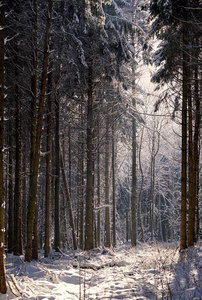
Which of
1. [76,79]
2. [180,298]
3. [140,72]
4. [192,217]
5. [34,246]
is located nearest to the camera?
[180,298]

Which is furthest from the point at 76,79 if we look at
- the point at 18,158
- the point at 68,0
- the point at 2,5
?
the point at 2,5

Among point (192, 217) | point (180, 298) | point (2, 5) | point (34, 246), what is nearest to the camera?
point (180, 298)

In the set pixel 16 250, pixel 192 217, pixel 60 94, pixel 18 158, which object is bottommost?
pixel 16 250

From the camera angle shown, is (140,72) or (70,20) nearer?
(70,20)

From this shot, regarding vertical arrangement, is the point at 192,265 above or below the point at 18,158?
below

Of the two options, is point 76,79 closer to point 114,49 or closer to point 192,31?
point 114,49

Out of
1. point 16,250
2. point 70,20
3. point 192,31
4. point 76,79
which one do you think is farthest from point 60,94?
point 16,250

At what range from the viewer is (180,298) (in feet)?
14.3

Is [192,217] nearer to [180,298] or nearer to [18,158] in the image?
[180,298]

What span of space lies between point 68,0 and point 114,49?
3.14 metres

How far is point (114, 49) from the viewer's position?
1191 cm

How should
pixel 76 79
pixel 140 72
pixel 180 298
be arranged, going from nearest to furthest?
pixel 180 298
pixel 76 79
pixel 140 72

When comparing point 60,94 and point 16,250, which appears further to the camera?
point 60,94

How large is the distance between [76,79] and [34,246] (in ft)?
23.4
